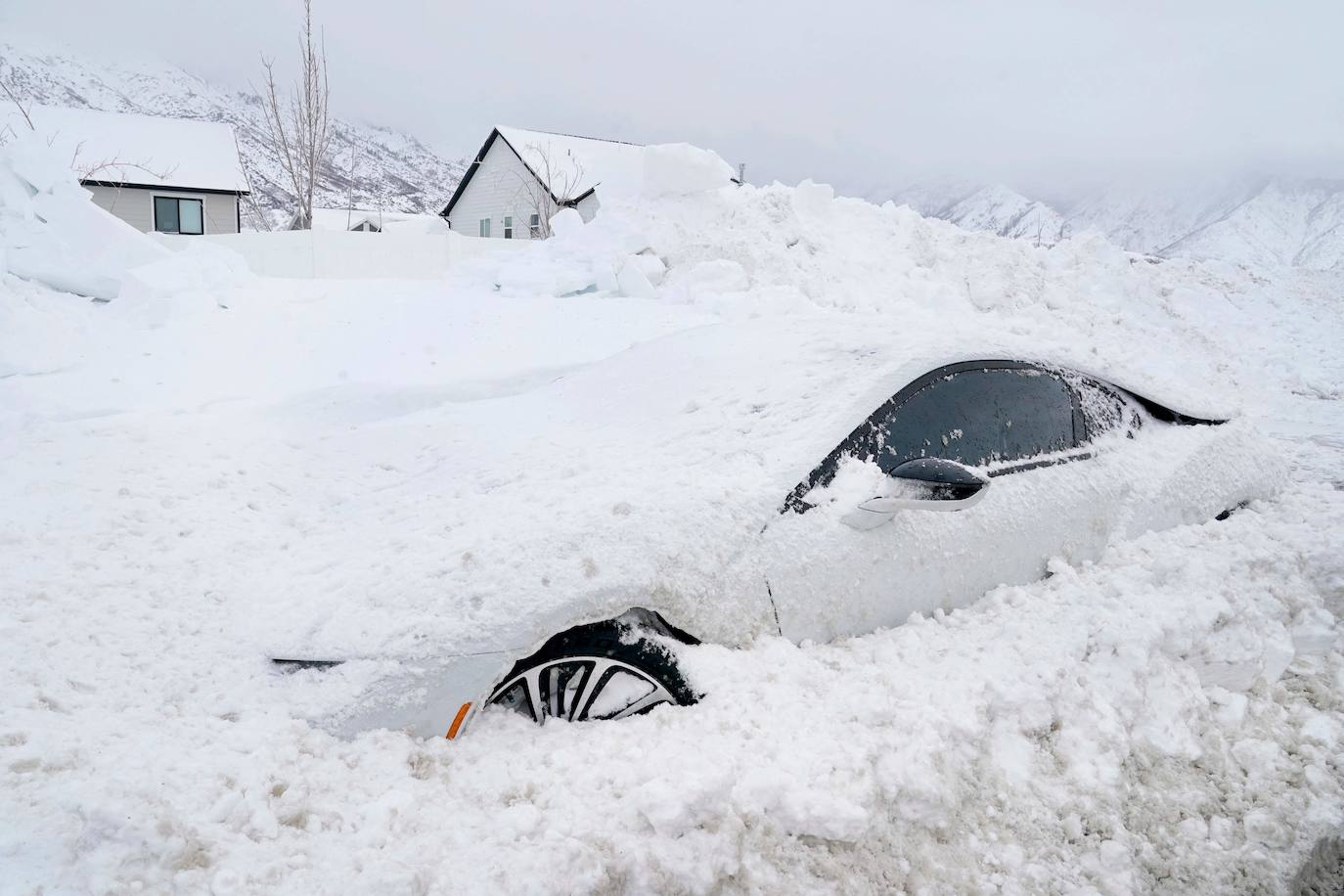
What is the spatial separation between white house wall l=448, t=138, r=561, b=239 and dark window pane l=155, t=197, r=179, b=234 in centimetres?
1008

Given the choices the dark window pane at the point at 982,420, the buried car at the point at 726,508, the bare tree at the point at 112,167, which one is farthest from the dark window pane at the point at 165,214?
the dark window pane at the point at 982,420

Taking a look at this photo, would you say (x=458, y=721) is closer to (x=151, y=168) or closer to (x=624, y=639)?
(x=624, y=639)

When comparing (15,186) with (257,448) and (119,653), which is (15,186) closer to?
(257,448)

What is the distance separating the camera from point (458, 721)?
2299 mm

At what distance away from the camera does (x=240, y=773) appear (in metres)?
2.03

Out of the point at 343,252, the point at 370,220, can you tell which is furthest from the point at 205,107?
the point at 343,252

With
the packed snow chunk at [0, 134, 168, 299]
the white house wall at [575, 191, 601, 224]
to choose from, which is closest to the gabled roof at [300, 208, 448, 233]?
the white house wall at [575, 191, 601, 224]

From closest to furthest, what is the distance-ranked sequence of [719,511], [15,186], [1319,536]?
[719,511]
[1319,536]
[15,186]

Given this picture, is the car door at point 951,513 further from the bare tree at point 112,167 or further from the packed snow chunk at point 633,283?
the bare tree at point 112,167

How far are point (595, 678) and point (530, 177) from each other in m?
31.2

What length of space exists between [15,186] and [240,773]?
27.9 ft

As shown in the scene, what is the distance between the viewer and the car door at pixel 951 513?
2750mm

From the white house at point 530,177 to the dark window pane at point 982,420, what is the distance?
26.8 meters

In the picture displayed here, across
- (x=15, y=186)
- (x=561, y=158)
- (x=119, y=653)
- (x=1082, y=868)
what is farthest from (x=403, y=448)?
(x=561, y=158)
